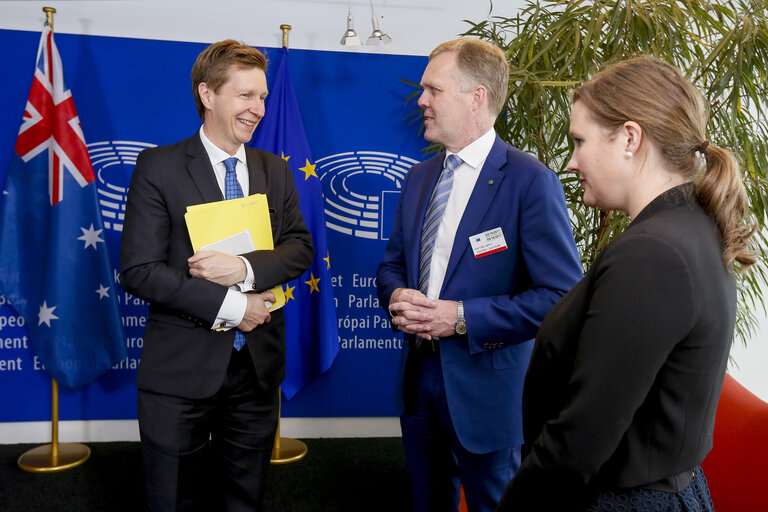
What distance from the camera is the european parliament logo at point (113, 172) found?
3.43m

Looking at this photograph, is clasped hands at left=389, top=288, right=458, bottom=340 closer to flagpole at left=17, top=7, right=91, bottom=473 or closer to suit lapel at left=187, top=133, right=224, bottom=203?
suit lapel at left=187, top=133, right=224, bottom=203

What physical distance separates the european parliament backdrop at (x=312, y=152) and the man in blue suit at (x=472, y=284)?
5.63 feet

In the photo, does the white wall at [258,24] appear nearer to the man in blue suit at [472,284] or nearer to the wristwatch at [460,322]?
the man in blue suit at [472,284]

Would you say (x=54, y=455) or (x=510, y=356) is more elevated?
(x=510, y=356)

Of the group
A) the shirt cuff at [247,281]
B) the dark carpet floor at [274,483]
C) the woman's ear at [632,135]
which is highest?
the woman's ear at [632,135]

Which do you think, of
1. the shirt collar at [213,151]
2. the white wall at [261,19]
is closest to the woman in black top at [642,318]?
the shirt collar at [213,151]

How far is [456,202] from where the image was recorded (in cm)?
186

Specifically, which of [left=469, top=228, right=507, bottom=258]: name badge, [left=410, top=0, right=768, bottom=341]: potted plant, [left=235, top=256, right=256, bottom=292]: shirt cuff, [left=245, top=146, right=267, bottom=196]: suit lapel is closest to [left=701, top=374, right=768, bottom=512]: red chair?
[left=410, top=0, right=768, bottom=341]: potted plant

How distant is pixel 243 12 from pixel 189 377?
8.05 ft

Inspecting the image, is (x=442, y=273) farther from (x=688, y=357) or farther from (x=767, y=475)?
(x=767, y=475)

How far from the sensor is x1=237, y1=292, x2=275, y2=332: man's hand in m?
1.96

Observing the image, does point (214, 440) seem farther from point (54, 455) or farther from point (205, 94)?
point (54, 455)

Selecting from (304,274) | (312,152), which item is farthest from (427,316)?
(312,152)

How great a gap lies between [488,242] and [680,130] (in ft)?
2.45
